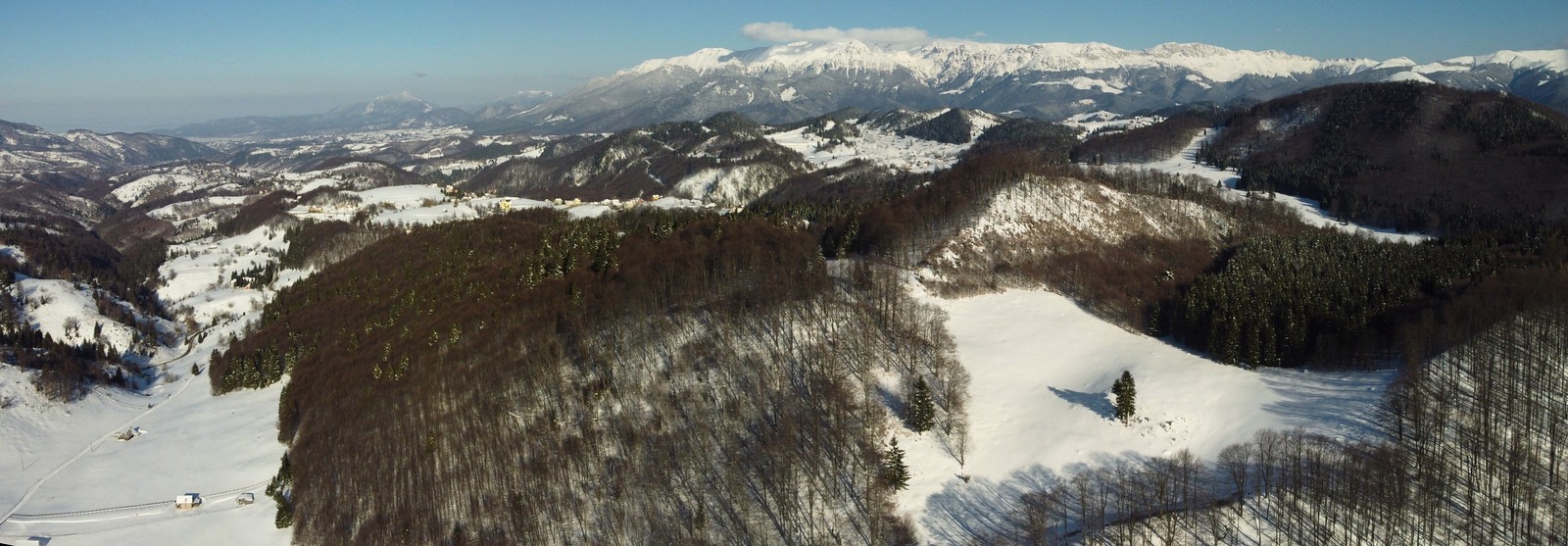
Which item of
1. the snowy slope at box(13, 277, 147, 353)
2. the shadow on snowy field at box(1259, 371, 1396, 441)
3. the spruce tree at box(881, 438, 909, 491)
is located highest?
the shadow on snowy field at box(1259, 371, 1396, 441)

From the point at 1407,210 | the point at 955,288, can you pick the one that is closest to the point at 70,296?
the point at 955,288

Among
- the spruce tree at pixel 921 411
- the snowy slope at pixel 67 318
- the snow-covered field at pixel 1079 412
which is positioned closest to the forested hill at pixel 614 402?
the spruce tree at pixel 921 411

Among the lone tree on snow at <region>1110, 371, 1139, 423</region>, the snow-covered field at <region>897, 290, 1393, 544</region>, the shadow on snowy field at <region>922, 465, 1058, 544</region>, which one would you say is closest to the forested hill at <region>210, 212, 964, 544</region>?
the shadow on snowy field at <region>922, 465, 1058, 544</region>

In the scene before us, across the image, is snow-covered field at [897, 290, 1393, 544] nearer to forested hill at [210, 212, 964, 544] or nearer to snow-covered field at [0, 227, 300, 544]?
forested hill at [210, 212, 964, 544]

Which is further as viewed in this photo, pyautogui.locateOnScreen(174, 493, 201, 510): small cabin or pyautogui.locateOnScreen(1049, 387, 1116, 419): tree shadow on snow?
pyautogui.locateOnScreen(174, 493, 201, 510): small cabin

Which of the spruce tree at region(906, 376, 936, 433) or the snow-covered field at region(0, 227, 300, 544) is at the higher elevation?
the spruce tree at region(906, 376, 936, 433)

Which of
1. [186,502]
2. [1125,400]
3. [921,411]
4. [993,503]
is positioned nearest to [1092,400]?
[1125,400]

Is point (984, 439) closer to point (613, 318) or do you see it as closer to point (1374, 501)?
point (1374, 501)
